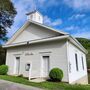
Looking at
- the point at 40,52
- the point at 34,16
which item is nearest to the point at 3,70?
the point at 40,52

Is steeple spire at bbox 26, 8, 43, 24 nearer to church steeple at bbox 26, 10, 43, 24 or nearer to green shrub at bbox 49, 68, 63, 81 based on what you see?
church steeple at bbox 26, 10, 43, 24

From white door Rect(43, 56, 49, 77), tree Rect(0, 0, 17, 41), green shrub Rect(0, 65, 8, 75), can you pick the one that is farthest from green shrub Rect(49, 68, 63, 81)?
tree Rect(0, 0, 17, 41)

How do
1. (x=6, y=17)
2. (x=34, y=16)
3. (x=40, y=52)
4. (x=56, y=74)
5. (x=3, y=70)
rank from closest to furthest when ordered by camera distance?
(x=56, y=74) → (x=40, y=52) → (x=3, y=70) → (x=34, y=16) → (x=6, y=17)

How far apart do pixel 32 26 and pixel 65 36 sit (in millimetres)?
4946

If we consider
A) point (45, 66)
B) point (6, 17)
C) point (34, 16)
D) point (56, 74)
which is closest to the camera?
point (56, 74)

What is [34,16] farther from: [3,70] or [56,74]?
[56,74]

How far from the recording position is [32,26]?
14938 millimetres

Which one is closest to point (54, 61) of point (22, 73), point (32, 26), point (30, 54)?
point (30, 54)

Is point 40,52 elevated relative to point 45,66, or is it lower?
elevated

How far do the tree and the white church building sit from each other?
29.6 feet

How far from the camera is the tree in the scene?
23816mm

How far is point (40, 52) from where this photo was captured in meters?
13.3

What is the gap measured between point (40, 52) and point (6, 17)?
15.3 m

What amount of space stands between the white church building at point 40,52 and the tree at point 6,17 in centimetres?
901
